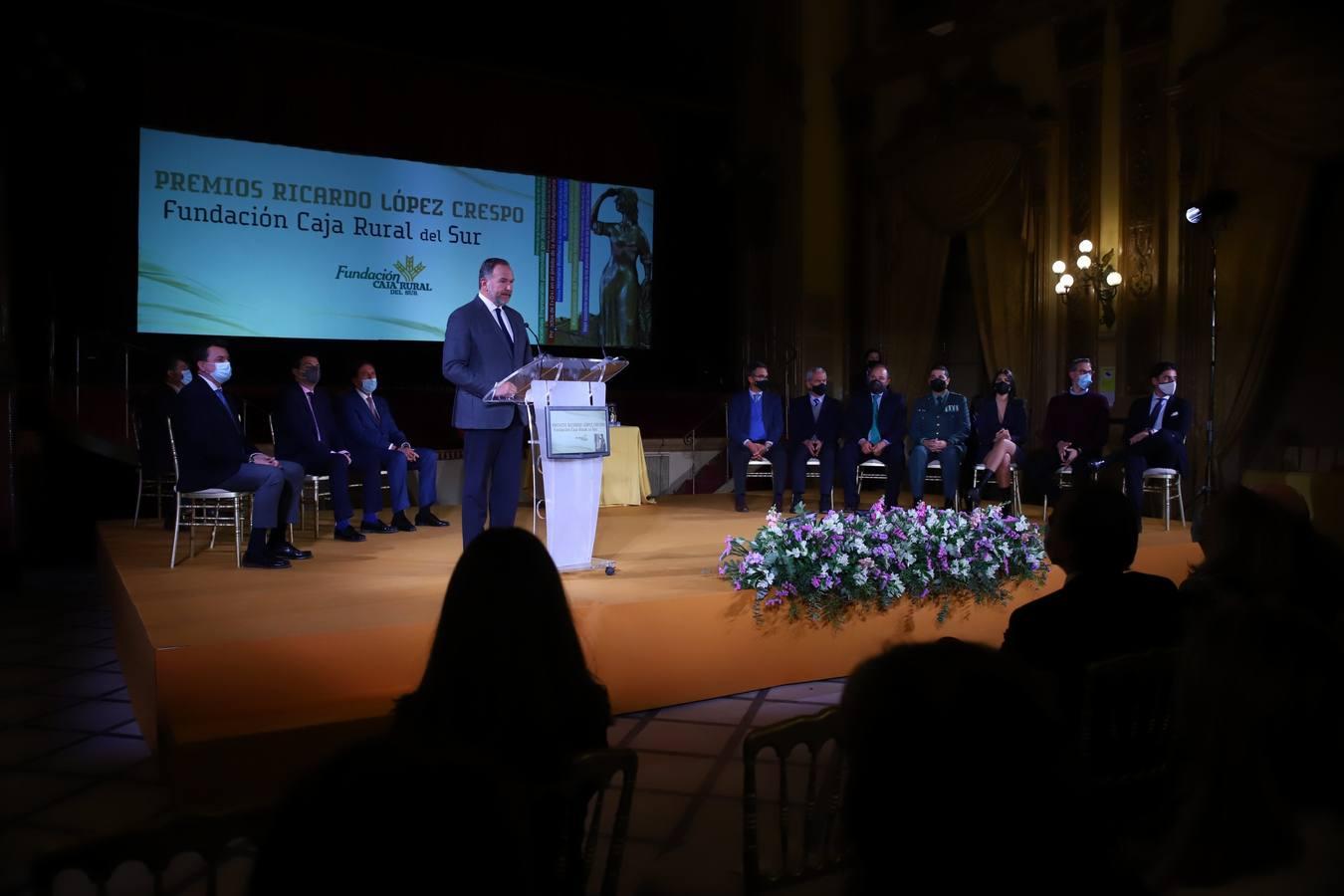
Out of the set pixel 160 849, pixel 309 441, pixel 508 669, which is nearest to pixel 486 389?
pixel 309 441

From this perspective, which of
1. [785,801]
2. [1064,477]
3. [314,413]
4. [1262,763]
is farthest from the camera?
[1064,477]

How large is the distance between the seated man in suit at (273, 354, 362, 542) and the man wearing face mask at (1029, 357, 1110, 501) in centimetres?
447

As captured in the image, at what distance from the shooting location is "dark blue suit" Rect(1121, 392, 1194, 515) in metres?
6.55

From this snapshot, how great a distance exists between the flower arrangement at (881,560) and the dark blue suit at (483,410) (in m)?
1.06

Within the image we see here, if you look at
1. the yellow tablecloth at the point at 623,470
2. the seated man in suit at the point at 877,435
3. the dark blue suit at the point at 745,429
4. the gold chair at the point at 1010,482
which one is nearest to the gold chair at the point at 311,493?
the yellow tablecloth at the point at 623,470

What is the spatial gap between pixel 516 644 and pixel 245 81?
29.2 feet

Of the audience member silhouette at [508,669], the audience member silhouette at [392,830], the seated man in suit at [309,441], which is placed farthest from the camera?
the seated man in suit at [309,441]

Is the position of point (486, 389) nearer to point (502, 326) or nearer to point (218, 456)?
point (502, 326)

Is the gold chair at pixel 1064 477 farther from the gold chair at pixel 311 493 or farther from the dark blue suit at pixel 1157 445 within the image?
the gold chair at pixel 311 493

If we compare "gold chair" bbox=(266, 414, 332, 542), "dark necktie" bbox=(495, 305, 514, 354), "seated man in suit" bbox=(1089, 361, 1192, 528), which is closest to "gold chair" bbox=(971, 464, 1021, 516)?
"seated man in suit" bbox=(1089, 361, 1192, 528)

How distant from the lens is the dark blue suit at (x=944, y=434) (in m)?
7.05

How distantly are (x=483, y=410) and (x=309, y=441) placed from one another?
2.25m

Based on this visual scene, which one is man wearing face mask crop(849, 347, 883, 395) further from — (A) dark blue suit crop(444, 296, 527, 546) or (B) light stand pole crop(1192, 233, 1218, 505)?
(A) dark blue suit crop(444, 296, 527, 546)

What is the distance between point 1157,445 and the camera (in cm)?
658
